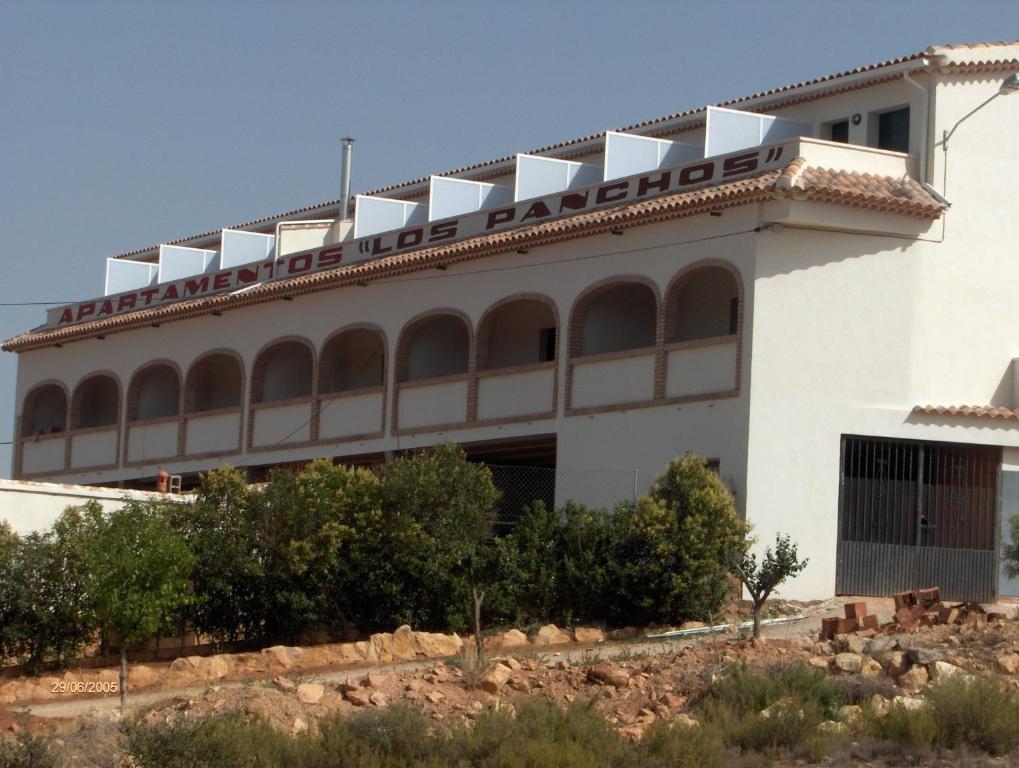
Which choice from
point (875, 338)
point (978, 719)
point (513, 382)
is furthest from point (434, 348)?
point (978, 719)

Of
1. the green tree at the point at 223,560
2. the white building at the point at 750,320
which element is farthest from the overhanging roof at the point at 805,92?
the green tree at the point at 223,560

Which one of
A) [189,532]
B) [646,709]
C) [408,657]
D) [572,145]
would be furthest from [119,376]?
[646,709]

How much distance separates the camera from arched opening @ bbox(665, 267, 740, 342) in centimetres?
2912

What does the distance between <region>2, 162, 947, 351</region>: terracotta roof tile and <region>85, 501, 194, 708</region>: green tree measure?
1000 cm

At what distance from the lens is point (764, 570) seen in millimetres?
24531

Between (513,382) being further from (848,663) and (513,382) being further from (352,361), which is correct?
(848,663)

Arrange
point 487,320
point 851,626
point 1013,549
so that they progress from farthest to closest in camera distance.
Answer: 1. point 487,320
2. point 1013,549
3. point 851,626

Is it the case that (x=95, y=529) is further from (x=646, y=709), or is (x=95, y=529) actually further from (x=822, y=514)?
(x=822, y=514)

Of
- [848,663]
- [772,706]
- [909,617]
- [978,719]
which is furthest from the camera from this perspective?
[909,617]

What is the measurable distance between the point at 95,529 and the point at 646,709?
8.16 metres

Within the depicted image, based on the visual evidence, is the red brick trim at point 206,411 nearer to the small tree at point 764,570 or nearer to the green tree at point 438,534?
the green tree at point 438,534

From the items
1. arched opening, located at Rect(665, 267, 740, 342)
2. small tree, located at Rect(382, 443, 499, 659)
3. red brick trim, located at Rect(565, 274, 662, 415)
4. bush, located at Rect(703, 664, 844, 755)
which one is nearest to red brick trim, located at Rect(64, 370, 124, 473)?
red brick trim, located at Rect(565, 274, 662, 415)

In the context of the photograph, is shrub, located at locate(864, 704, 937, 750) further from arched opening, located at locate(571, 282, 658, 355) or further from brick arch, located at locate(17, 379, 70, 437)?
brick arch, located at locate(17, 379, 70, 437)
